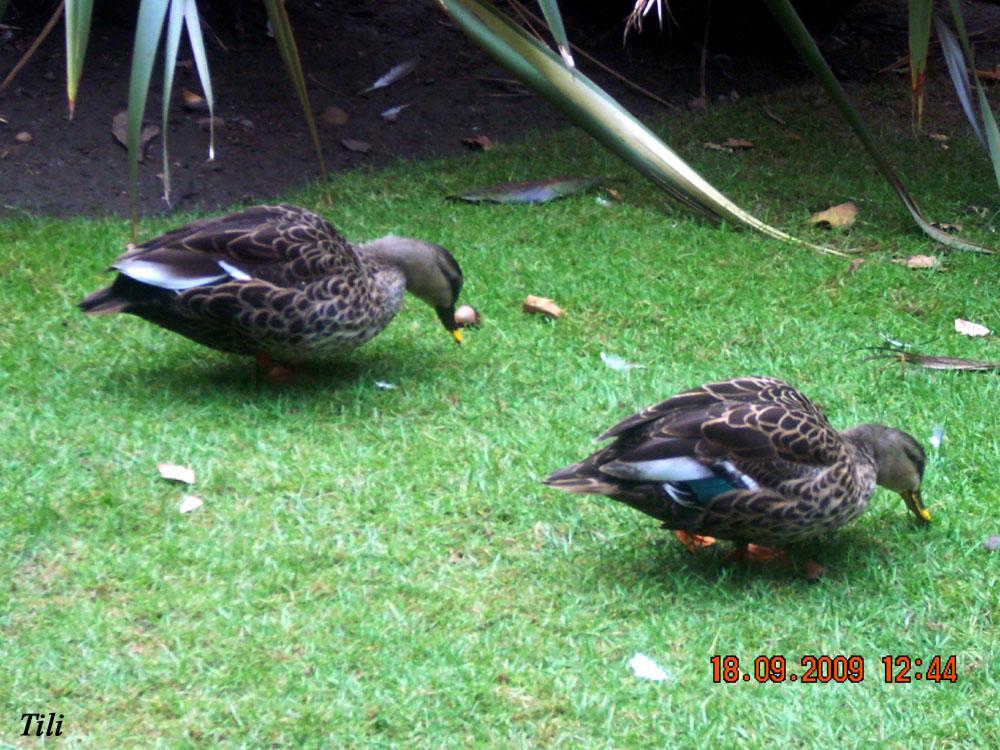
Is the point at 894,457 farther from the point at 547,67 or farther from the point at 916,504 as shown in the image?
the point at 547,67

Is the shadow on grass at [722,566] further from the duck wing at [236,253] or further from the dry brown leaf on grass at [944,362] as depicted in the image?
the duck wing at [236,253]

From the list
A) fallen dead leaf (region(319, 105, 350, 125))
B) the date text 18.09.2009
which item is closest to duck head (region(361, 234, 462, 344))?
the date text 18.09.2009

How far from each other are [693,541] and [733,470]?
0.49m

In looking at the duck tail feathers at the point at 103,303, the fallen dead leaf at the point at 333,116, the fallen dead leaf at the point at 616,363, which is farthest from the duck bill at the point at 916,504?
the fallen dead leaf at the point at 333,116

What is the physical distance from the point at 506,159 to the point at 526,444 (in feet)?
11.7

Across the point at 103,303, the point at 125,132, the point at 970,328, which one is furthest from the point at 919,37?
→ the point at 125,132

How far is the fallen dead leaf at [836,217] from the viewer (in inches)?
269

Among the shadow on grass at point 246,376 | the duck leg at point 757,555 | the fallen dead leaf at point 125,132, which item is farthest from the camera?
the fallen dead leaf at point 125,132

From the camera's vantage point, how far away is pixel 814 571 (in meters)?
3.92

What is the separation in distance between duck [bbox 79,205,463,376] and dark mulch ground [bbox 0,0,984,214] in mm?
2277

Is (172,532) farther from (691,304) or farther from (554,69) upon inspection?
(691,304)

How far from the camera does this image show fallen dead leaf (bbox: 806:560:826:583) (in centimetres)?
390

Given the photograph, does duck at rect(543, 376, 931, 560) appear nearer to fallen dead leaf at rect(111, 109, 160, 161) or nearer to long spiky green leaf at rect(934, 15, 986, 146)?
long spiky green leaf at rect(934, 15, 986, 146)

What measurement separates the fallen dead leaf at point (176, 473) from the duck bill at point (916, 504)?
243 centimetres
